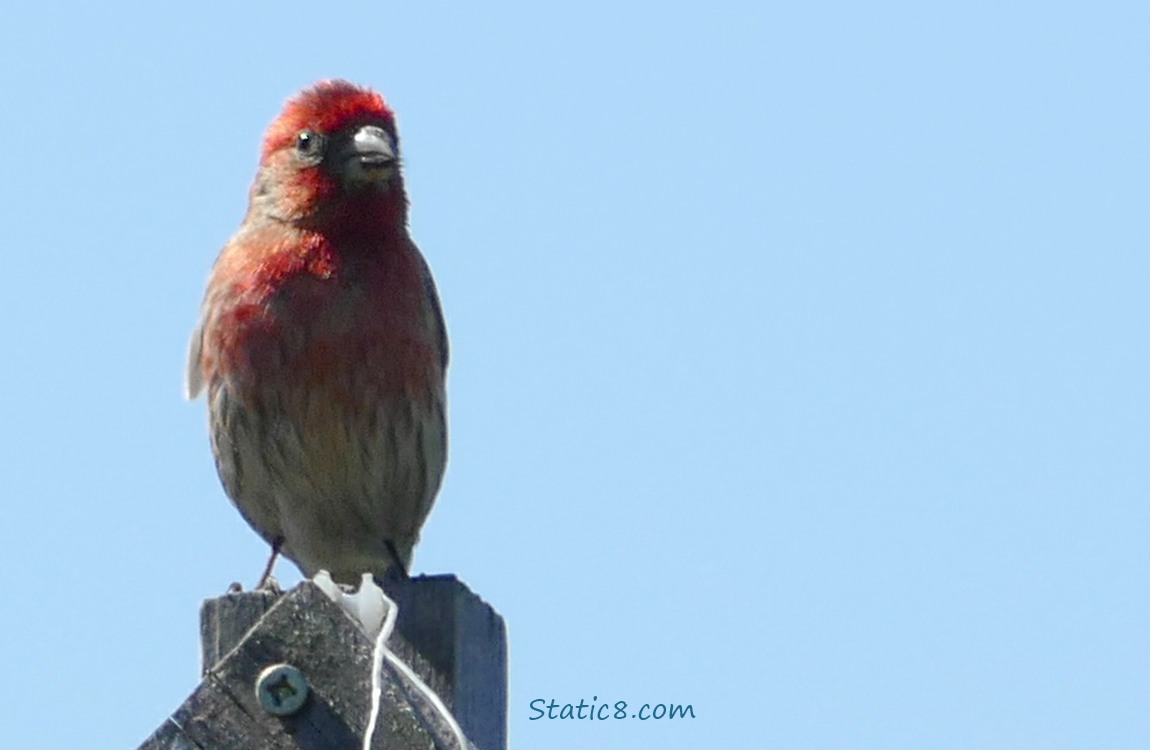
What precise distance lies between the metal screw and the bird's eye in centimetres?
487

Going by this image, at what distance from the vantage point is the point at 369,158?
27.5ft

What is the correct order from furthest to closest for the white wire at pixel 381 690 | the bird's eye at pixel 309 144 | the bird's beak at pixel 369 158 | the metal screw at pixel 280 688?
the bird's eye at pixel 309 144 → the bird's beak at pixel 369 158 → the metal screw at pixel 280 688 → the white wire at pixel 381 690

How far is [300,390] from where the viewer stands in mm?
8094

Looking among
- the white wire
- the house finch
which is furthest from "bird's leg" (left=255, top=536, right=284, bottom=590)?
the white wire

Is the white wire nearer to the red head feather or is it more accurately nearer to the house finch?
the house finch

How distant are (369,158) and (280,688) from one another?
474 cm

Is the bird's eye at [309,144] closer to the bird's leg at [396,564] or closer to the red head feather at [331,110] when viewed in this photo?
the red head feather at [331,110]

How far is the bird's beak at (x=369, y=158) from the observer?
8352 millimetres

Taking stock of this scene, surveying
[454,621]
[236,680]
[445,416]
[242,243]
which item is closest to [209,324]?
[242,243]

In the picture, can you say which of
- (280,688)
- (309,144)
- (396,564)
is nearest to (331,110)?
(309,144)

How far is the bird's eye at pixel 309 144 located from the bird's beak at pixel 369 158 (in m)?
0.12

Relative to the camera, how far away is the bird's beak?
8352 mm

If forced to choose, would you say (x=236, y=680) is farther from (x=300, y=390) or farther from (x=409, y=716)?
(x=300, y=390)

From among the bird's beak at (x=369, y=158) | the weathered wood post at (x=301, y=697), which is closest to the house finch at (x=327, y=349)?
the bird's beak at (x=369, y=158)
